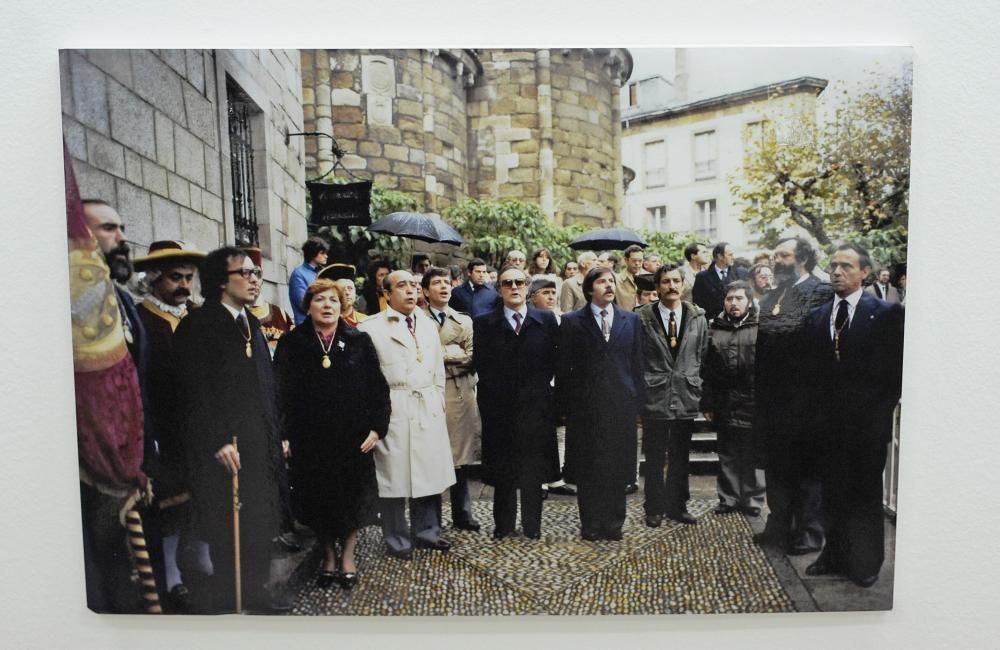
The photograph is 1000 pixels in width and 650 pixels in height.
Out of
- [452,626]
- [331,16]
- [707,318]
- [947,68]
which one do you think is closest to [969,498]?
[707,318]

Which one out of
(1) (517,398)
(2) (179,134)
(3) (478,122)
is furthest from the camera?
(3) (478,122)

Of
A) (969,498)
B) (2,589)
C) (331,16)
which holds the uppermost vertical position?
(331,16)

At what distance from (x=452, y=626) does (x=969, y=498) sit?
1.80m

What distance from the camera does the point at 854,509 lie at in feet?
6.68

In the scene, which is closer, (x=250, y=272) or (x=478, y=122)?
(x=250, y=272)

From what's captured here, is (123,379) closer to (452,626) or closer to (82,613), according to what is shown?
(82,613)

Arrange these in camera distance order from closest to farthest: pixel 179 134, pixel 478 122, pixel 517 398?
pixel 179 134 → pixel 517 398 → pixel 478 122

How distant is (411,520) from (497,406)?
480mm

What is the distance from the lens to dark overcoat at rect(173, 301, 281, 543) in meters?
1.94

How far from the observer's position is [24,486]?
2.03 m

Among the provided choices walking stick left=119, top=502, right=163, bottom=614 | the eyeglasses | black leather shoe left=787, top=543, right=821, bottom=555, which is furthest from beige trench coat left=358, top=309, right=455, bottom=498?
black leather shoe left=787, top=543, right=821, bottom=555

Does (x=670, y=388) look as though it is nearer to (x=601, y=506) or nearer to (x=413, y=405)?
(x=601, y=506)

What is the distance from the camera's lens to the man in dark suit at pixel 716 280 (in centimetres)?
196

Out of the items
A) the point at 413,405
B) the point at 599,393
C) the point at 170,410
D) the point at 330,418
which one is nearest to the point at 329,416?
the point at 330,418
